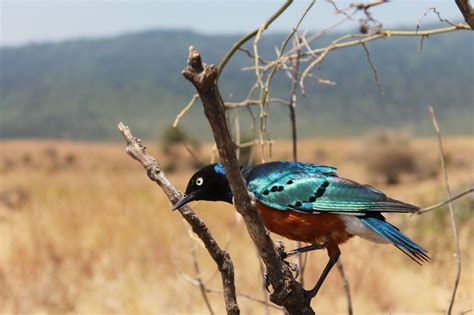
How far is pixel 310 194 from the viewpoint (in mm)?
2670

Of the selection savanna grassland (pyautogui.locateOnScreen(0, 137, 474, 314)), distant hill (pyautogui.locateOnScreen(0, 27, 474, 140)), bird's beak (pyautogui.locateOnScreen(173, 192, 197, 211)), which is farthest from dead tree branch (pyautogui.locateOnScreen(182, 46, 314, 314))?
distant hill (pyautogui.locateOnScreen(0, 27, 474, 140))

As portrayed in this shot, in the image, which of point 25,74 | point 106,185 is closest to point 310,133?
point 25,74

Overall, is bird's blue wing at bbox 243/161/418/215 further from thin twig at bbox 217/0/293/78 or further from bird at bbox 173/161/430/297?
thin twig at bbox 217/0/293/78

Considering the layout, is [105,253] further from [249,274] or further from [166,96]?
[166,96]

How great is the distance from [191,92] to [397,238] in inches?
4803

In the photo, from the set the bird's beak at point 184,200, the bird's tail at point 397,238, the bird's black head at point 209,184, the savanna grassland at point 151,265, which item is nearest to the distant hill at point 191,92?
the savanna grassland at point 151,265

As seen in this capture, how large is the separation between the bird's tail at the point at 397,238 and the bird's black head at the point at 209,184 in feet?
2.13

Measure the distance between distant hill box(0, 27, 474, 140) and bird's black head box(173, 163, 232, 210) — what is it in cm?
11407

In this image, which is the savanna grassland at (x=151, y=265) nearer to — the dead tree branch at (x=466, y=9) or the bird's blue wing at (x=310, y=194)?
the bird's blue wing at (x=310, y=194)

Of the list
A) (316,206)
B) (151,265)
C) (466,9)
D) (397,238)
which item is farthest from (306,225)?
(151,265)

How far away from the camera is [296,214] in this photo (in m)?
2.65

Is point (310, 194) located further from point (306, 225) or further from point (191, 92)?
point (191, 92)

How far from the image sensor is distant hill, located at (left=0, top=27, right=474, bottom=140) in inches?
5172

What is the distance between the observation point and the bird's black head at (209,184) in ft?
9.16
